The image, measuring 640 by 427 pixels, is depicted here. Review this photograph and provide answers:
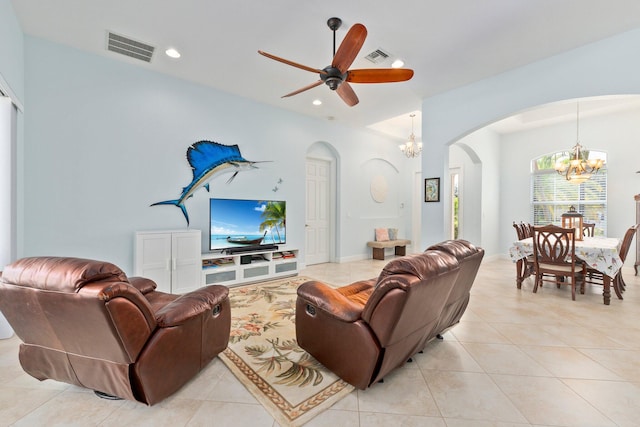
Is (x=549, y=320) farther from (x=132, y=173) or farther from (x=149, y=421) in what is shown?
(x=132, y=173)

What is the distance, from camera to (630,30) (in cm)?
287

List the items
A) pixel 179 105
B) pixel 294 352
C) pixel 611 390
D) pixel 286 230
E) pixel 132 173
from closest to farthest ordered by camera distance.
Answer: pixel 611 390
pixel 294 352
pixel 132 173
pixel 179 105
pixel 286 230

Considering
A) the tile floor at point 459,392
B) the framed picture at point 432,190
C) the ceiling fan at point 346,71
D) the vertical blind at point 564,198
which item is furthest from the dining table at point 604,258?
the ceiling fan at point 346,71

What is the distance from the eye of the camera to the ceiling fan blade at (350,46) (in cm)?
219

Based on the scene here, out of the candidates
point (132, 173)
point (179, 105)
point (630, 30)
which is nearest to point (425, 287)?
point (630, 30)

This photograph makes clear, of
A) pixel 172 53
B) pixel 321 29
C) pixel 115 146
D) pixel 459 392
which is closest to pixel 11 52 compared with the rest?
pixel 115 146

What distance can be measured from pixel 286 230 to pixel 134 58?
3280 millimetres

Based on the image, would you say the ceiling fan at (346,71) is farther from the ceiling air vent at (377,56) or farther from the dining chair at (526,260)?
the dining chair at (526,260)

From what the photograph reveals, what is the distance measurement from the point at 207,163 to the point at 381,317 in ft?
12.0

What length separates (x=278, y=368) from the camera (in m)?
2.13

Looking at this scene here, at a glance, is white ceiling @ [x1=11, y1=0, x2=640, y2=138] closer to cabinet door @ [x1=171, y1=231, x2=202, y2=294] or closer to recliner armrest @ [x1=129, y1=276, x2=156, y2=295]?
cabinet door @ [x1=171, y1=231, x2=202, y2=294]

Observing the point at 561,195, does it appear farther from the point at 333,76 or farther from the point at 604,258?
the point at 333,76

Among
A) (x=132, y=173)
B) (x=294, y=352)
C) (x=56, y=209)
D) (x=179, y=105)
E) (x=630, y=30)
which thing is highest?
(x=630, y=30)

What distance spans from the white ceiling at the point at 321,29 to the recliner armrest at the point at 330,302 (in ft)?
8.09
